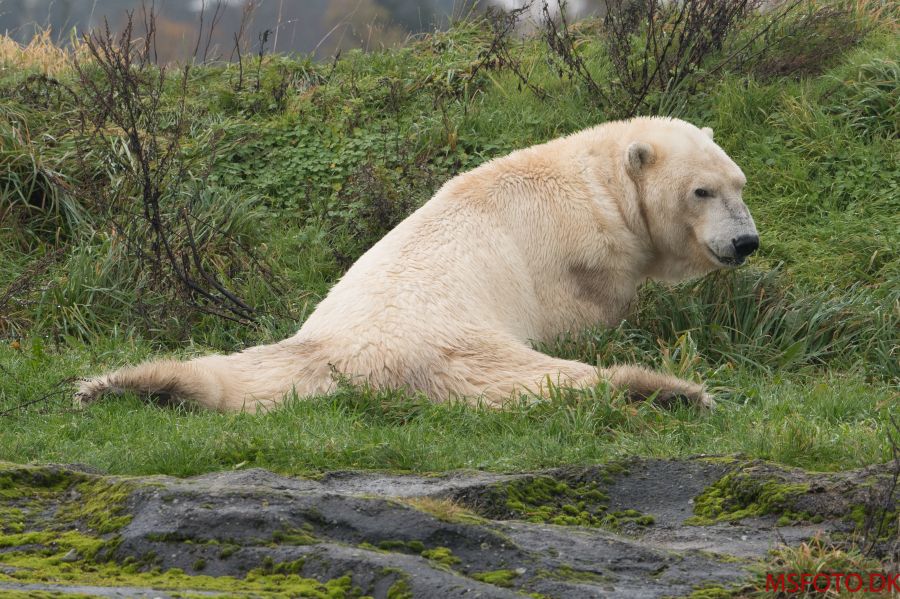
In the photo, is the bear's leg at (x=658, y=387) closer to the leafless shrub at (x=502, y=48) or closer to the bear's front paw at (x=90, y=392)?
the bear's front paw at (x=90, y=392)

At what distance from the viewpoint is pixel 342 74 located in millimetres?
12086

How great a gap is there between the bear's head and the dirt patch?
341 centimetres

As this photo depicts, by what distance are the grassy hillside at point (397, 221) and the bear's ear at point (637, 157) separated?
800 mm

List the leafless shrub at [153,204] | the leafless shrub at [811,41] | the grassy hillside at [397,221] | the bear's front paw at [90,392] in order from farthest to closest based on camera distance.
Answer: the leafless shrub at [811,41]
the leafless shrub at [153,204]
the bear's front paw at [90,392]
the grassy hillside at [397,221]

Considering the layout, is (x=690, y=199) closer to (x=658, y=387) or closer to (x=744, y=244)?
(x=744, y=244)

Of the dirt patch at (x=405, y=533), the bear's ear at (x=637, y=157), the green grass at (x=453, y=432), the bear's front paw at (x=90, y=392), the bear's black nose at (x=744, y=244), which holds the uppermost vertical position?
the bear's ear at (x=637, y=157)

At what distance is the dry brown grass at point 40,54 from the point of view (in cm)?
1212

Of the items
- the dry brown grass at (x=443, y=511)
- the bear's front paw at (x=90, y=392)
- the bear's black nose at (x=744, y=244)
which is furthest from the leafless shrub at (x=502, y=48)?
the dry brown grass at (x=443, y=511)

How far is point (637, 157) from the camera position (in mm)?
7121

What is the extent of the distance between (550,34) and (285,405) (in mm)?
6500

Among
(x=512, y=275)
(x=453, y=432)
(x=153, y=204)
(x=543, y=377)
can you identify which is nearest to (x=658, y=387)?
(x=543, y=377)

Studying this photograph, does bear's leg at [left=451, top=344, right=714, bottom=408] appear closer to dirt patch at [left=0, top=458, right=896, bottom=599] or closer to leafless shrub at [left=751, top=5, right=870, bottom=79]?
dirt patch at [left=0, top=458, right=896, bottom=599]

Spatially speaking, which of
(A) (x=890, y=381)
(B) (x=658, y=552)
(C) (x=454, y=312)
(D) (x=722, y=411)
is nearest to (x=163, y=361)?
(C) (x=454, y=312)

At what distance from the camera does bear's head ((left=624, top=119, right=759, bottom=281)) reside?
6922 mm
